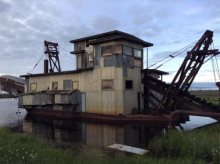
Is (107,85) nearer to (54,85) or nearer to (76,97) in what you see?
(76,97)

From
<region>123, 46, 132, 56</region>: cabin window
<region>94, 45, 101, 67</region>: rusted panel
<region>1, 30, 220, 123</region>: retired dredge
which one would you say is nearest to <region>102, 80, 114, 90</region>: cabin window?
<region>1, 30, 220, 123</region>: retired dredge

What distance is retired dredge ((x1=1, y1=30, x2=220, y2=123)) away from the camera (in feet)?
61.5

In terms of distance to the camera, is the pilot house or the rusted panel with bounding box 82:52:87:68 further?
the rusted panel with bounding box 82:52:87:68

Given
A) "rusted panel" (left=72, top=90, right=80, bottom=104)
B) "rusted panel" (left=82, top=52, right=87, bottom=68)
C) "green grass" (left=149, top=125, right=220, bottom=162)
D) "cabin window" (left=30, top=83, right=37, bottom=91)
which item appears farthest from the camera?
"cabin window" (left=30, top=83, right=37, bottom=91)

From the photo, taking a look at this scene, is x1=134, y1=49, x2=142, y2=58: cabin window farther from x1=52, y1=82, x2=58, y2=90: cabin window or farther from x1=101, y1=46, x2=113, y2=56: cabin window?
x1=52, y1=82, x2=58, y2=90: cabin window

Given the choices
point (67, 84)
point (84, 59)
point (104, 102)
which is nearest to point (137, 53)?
point (104, 102)

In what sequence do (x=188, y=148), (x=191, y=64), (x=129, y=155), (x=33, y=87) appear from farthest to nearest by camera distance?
(x=33, y=87) → (x=191, y=64) → (x=129, y=155) → (x=188, y=148)

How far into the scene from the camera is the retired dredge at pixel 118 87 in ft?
61.5

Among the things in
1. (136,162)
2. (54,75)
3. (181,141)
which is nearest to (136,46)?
(54,75)

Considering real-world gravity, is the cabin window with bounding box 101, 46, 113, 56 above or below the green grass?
above

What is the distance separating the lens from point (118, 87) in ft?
65.1

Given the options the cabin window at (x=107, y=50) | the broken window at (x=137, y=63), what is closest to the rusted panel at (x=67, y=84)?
the cabin window at (x=107, y=50)

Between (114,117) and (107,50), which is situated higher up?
(107,50)

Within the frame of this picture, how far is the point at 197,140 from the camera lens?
884 cm
